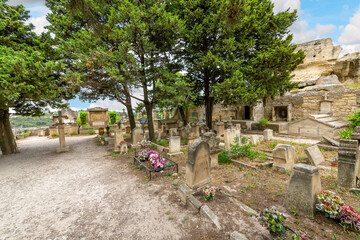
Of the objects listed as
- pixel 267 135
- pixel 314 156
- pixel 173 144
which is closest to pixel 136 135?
pixel 173 144

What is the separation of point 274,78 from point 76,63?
12.5m

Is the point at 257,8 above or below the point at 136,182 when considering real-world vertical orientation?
above

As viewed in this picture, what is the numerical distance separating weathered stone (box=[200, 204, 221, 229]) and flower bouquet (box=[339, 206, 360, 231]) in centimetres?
201

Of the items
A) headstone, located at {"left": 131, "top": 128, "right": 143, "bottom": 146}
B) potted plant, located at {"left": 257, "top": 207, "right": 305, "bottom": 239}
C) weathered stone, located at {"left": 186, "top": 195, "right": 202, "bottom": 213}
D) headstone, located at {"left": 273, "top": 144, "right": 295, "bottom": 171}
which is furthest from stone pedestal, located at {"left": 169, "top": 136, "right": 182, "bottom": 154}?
potted plant, located at {"left": 257, "top": 207, "right": 305, "bottom": 239}

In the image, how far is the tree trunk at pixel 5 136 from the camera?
8.70 meters

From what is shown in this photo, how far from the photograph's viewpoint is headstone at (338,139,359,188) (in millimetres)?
3505

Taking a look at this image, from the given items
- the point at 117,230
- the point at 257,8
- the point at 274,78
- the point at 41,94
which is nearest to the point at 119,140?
the point at 41,94

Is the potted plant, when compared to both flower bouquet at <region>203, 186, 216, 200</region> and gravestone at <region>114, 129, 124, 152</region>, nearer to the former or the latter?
flower bouquet at <region>203, 186, 216, 200</region>

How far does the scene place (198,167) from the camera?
374cm

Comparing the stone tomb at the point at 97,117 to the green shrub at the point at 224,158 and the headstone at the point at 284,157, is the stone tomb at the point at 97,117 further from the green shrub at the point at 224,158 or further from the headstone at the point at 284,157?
the headstone at the point at 284,157

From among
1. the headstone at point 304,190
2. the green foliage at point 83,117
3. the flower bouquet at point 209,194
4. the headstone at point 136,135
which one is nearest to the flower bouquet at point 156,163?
the flower bouquet at point 209,194

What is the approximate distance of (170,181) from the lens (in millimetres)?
4695

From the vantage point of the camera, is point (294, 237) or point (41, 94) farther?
point (41, 94)

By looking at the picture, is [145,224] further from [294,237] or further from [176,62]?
[176,62]
